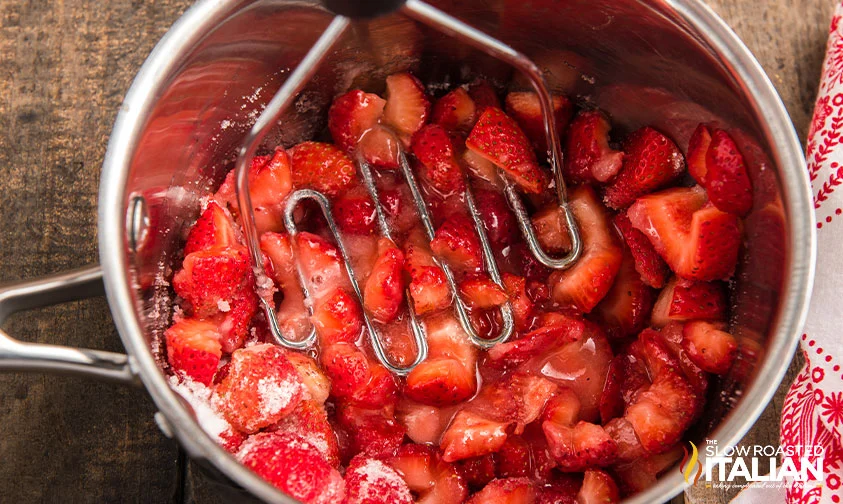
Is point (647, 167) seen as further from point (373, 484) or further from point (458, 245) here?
point (373, 484)

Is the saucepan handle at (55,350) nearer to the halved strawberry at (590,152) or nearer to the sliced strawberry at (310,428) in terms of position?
the sliced strawberry at (310,428)

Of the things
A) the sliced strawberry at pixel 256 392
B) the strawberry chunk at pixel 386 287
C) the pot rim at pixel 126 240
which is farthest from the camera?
the strawberry chunk at pixel 386 287

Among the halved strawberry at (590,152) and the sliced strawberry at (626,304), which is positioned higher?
the halved strawberry at (590,152)

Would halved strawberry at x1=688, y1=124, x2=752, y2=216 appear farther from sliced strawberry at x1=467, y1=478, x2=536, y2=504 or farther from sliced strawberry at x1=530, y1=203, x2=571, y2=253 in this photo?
sliced strawberry at x1=467, y1=478, x2=536, y2=504

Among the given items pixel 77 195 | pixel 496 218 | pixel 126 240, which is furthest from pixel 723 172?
pixel 77 195

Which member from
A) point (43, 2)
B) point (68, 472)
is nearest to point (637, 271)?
point (68, 472)

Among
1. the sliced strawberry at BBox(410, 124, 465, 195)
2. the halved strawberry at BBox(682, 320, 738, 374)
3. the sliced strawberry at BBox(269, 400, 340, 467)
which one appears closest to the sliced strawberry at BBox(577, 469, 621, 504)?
the halved strawberry at BBox(682, 320, 738, 374)

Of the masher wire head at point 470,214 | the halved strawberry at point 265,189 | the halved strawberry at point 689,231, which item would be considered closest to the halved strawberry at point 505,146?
the masher wire head at point 470,214
